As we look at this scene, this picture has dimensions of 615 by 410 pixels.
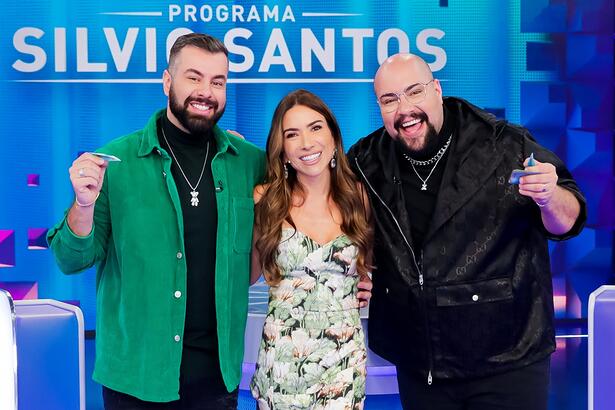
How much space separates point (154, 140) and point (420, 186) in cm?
89

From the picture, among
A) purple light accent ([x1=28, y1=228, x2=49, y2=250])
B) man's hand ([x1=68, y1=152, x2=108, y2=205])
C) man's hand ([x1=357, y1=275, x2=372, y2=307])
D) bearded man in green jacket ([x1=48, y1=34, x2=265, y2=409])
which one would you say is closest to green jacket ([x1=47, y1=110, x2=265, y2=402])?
bearded man in green jacket ([x1=48, y1=34, x2=265, y2=409])

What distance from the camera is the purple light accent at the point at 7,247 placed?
5688mm

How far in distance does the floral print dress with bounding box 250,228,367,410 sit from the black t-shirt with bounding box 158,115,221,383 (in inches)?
7.5

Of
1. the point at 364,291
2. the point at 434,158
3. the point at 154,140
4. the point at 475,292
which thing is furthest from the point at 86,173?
the point at 475,292

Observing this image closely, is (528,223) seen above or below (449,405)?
above

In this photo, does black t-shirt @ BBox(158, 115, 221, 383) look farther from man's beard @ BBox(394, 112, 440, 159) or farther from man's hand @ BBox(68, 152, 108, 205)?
man's beard @ BBox(394, 112, 440, 159)

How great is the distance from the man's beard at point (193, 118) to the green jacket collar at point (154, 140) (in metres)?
0.09

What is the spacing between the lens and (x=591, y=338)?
2.38 metres

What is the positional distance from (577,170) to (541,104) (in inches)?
22.0

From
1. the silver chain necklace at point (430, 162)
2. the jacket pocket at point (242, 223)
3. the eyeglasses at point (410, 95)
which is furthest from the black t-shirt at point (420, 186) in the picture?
the jacket pocket at point (242, 223)

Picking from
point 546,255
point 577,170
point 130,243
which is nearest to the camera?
point 130,243

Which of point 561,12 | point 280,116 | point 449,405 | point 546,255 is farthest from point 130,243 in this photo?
point 561,12

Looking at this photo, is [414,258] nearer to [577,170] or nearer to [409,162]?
[409,162]

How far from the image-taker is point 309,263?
2.67 metres
